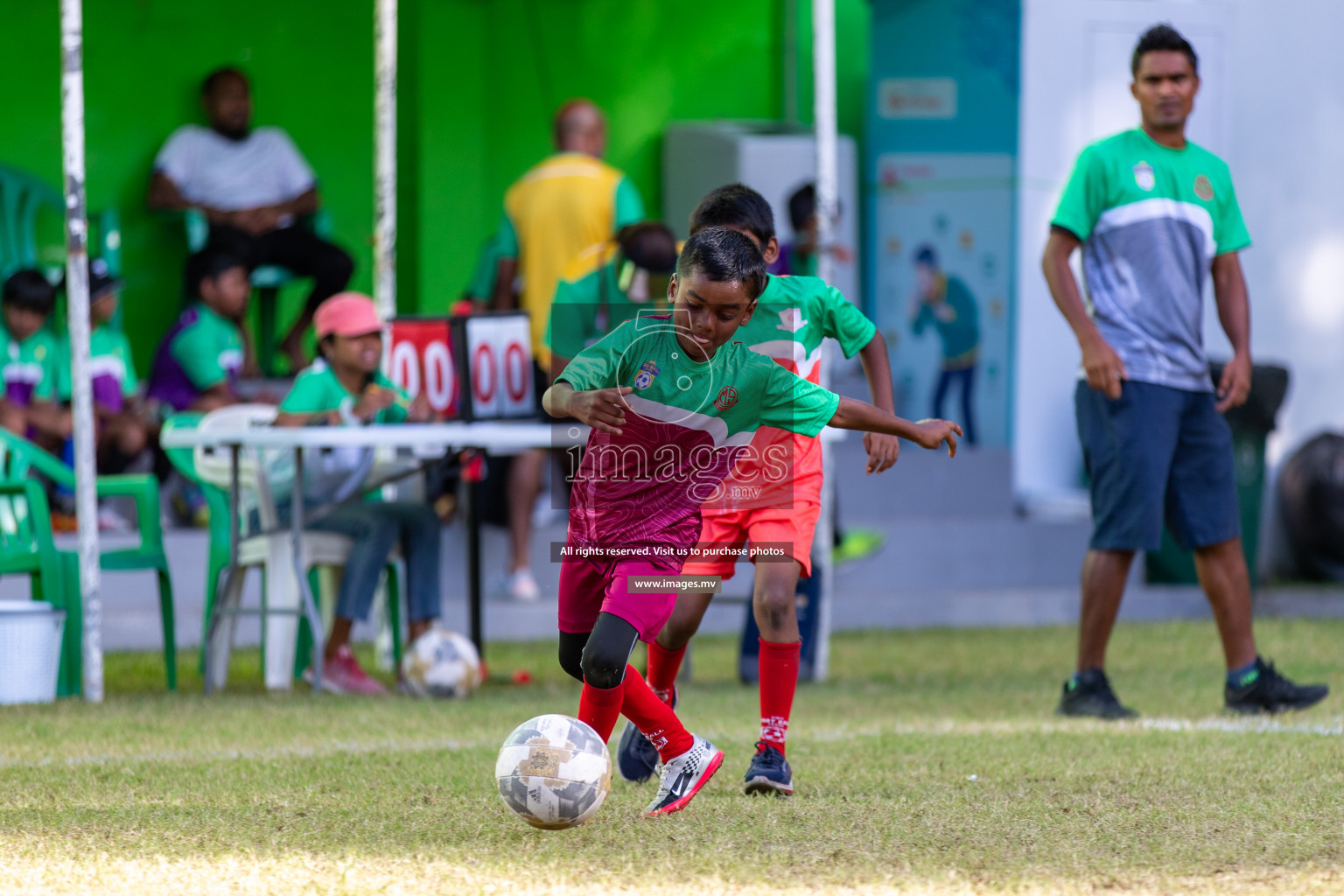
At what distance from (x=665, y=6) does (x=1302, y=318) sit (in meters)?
4.96

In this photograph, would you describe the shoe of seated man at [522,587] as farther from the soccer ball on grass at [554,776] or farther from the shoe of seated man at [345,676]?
the soccer ball on grass at [554,776]

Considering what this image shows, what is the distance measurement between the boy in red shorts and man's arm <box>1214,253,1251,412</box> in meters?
1.82

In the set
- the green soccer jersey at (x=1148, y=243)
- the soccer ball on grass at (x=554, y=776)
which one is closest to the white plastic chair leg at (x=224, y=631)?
the soccer ball on grass at (x=554, y=776)

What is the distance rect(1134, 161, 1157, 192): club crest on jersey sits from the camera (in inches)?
244

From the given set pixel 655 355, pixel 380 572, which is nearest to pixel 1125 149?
pixel 655 355

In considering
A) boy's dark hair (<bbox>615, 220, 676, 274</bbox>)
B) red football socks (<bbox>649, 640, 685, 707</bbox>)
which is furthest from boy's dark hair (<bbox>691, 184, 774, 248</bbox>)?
boy's dark hair (<bbox>615, 220, 676, 274</bbox>)

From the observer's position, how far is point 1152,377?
20.0 feet

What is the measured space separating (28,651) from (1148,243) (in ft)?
14.0

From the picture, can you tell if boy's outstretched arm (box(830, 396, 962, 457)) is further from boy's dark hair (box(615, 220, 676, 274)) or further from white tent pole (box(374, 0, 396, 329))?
white tent pole (box(374, 0, 396, 329))

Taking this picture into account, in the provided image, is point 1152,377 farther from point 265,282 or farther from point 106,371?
point 265,282

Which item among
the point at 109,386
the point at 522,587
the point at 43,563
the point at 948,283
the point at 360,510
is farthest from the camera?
the point at 948,283

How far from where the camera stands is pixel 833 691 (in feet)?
23.5

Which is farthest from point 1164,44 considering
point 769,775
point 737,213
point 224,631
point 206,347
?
point 206,347

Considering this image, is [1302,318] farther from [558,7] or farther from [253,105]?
[253,105]
